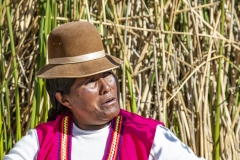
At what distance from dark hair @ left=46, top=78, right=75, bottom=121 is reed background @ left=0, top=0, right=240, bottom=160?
1.29 ft

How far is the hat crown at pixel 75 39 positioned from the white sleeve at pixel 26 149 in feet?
0.89

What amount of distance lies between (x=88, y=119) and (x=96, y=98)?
79 millimetres

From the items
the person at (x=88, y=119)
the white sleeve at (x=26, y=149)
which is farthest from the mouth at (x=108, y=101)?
the white sleeve at (x=26, y=149)

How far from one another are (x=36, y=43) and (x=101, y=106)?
2.93 ft

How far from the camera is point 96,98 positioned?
195cm

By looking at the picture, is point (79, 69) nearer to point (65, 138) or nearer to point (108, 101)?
point (108, 101)

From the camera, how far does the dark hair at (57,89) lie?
A: 78.9 inches

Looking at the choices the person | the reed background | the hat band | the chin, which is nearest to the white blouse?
the person

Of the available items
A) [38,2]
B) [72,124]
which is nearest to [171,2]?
[38,2]

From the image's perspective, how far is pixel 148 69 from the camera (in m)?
2.71

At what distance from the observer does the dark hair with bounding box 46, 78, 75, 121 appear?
2004 millimetres

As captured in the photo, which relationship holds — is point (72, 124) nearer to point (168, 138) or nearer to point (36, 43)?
point (168, 138)

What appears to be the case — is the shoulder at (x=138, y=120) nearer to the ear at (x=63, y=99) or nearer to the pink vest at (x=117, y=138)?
the pink vest at (x=117, y=138)

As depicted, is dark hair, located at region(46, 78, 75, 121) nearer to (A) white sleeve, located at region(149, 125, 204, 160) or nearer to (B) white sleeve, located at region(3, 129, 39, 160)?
(B) white sleeve, located at region(3, 129, 39, 160)
